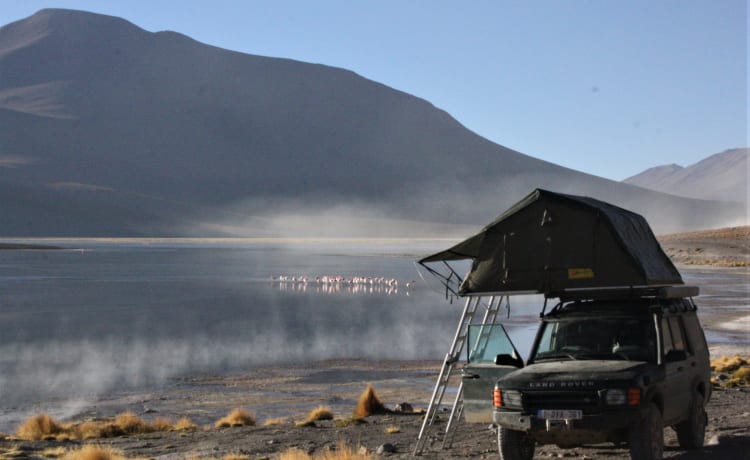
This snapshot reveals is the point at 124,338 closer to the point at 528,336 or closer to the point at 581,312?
the point at 528,336

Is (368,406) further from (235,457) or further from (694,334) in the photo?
(694,334)

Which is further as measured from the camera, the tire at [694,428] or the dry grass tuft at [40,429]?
the dry grass tuft at [40,429]

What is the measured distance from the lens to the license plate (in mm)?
9148

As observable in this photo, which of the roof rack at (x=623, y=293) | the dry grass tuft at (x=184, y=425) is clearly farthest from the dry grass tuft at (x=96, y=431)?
→ the roof rack at (x=623, y=293)

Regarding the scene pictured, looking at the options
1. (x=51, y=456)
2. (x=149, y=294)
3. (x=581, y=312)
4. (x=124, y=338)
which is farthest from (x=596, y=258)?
(x=149, y=294)

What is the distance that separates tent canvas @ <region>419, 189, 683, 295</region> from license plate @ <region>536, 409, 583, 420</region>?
1905 millimetres

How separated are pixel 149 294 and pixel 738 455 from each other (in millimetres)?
43918

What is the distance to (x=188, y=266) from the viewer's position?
83.8 meters

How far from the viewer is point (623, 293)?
10570 mm

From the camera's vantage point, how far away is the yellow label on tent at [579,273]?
35.2 ft

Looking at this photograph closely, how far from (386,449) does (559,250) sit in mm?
3168

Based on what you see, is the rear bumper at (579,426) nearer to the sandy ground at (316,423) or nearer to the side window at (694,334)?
the sandy ground at (316,423)

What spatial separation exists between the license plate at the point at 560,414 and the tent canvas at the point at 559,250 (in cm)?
190

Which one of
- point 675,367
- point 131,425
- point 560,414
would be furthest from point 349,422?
point 560,414
